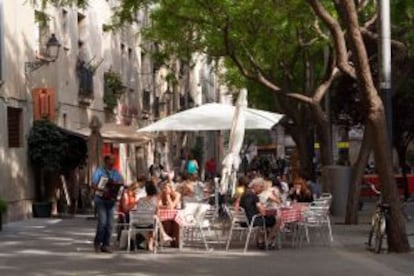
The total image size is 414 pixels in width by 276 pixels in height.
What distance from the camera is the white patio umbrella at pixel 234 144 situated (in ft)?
58.2

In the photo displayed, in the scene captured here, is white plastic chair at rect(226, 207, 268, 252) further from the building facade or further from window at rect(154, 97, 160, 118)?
window at rect(154, 97, 160, 118)

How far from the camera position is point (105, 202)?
1469 centimetres

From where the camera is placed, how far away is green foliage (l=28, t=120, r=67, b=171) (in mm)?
22406

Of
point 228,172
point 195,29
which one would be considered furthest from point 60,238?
point 195,29

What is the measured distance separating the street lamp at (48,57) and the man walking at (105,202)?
26.8 feet

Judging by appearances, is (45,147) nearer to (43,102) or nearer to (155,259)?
(43,102)

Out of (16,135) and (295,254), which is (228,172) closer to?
(295,254)

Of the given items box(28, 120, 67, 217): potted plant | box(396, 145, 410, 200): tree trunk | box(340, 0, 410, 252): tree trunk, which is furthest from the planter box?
box(396, 145, 410, 200): tree trunk

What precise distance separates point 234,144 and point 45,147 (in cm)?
630

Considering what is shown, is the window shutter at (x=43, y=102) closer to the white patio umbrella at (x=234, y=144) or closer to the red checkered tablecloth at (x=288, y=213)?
the white patio umbrella at (x=234, y=144)

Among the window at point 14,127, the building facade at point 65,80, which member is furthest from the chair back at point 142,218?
the window at point 14,127

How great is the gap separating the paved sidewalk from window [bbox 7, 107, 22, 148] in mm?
5535

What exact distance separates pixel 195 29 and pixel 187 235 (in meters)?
9.06

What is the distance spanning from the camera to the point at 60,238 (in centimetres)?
1711
